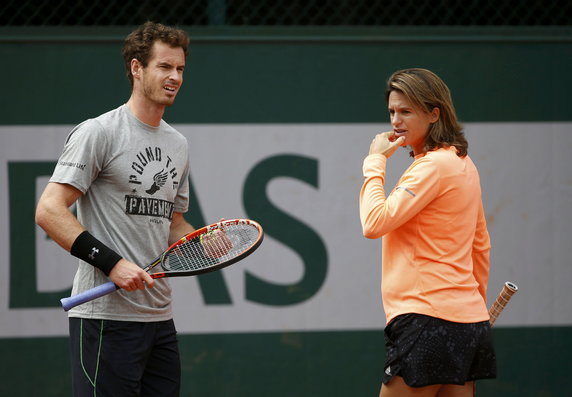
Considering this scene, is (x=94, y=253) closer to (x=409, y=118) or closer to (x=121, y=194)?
A: (x=121, y=194)

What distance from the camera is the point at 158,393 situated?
2994 millimetres

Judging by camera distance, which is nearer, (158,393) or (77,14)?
(158,393)

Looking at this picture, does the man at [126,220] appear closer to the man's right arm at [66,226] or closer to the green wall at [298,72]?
the man's right arm at [66,226]

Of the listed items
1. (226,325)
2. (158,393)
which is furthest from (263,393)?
(158,393)

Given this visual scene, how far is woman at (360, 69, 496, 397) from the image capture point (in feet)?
8.79

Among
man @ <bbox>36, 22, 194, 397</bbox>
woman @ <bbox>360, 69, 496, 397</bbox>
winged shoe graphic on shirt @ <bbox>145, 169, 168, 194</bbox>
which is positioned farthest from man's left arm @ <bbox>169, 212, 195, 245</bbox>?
woman @ <bbox>360, 69, 496, 397</bbox>

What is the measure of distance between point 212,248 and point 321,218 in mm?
1529

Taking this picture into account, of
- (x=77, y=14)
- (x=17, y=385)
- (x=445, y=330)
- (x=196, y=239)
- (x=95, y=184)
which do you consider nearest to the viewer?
(x=445, y=330)

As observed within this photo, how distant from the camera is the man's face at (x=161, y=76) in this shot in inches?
116

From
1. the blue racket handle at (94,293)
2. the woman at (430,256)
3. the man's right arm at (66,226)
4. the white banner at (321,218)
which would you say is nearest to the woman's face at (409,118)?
the woman at (430,256)

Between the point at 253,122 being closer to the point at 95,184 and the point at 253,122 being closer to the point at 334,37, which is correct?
the point at 334,37

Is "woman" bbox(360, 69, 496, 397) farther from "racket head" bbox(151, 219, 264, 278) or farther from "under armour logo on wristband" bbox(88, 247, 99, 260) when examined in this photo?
"under armour logo on wristband" bbox(88, 247, 99, 260)

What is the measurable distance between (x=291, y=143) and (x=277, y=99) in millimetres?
254

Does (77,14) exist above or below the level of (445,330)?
above
